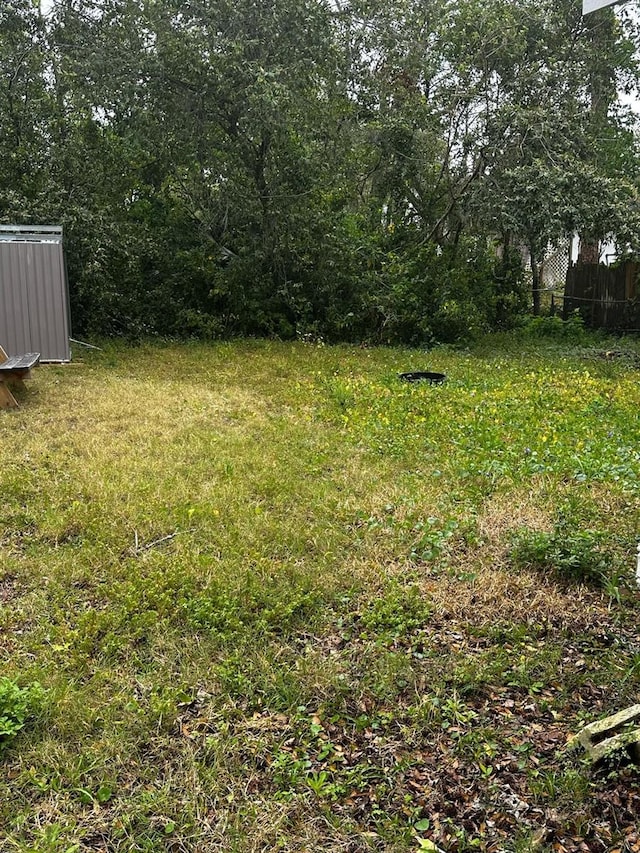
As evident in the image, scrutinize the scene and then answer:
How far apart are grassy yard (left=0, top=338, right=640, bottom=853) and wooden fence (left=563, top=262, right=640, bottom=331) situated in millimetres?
6172

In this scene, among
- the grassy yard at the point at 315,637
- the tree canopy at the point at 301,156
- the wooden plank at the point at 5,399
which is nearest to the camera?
the grassy yard at the point at 315,637

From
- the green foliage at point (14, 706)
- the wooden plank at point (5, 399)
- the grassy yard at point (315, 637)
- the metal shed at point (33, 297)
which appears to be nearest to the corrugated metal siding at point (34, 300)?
the metal shed at point (33, 297)

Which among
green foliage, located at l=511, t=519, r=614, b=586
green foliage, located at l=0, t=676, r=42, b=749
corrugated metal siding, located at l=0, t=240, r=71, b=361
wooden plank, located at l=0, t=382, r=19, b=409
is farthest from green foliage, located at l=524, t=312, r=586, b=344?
green foliage, located at l=0, t=676, r=42, b=749

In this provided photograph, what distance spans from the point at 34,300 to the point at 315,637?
5.32m

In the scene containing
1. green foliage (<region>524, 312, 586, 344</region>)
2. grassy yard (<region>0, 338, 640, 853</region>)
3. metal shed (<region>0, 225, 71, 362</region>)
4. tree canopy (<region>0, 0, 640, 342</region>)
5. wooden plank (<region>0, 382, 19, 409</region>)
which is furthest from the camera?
green foliage (<region>524, 312, 586, 344</region>)

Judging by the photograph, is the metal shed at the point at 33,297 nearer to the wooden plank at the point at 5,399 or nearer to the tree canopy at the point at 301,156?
the tree canopy at the point at 301,156

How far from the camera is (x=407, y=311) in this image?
9.02 m

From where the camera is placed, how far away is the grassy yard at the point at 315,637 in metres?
1.56

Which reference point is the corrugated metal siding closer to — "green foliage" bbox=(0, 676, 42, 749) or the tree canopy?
the tree canopy

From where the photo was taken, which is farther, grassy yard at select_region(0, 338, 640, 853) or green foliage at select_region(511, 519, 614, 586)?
green foliage at select_region(511, 519, 614, 586)

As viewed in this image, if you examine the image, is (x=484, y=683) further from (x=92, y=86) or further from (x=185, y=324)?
(x=92, y=86)

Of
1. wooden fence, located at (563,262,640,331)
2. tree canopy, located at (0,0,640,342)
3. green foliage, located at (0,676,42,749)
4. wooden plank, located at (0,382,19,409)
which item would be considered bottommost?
green foliage, located at (0,676,42,749)

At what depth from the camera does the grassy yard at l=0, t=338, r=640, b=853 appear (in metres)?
1.56

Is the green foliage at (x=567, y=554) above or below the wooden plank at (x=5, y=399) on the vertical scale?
below
